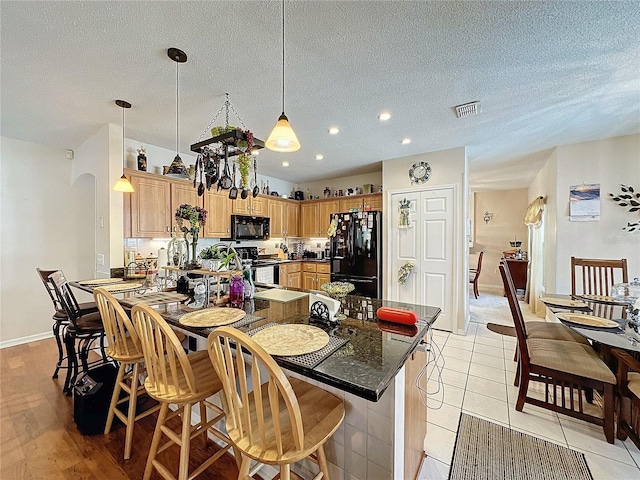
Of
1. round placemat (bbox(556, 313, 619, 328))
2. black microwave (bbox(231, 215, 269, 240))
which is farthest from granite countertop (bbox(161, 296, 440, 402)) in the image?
black microwave (bbox(231, 215, 269, 240))

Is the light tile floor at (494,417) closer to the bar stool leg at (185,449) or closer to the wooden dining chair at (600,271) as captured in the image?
the wooden dining chair at (600,271)

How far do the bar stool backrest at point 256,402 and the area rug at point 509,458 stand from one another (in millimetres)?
1253

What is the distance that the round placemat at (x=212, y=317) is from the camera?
1367 millimetres

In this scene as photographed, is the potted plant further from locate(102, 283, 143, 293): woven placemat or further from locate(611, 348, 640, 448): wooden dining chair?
locate(611, 348, 640, 448): wooden dining chair

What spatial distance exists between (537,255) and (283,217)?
487 cm

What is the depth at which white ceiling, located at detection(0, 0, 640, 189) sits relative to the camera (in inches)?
59.2

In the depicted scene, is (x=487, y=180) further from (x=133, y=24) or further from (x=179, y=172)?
(x=133, y=24)

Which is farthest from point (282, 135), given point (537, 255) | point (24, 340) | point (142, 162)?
point (537, 255)

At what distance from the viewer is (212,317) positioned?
146 centimetres

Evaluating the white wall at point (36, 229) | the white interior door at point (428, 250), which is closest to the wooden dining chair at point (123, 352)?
the white wall at point (36, 229)

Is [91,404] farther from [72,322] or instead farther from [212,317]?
[212,317]

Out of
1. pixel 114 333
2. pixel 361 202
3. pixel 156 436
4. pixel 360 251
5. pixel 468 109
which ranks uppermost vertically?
pixel 468 109

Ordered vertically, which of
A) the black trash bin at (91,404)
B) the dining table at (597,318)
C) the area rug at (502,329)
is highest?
the dining table at (597,318)

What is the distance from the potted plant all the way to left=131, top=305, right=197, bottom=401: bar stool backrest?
Answer: 0.63 m
